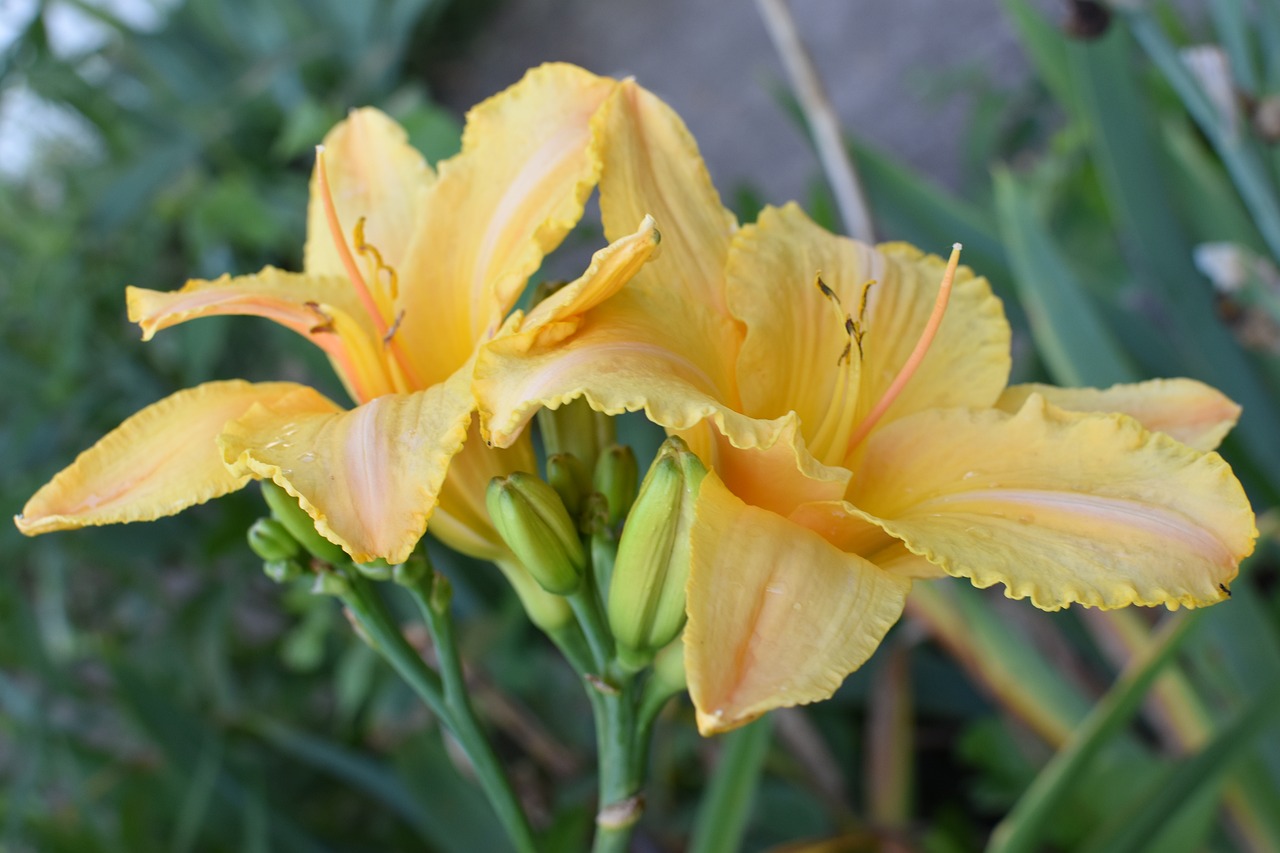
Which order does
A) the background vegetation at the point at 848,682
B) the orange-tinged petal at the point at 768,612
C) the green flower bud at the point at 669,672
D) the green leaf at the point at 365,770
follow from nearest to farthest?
the orange-tinged petal at the point at 768,612, the green flower bud at the point at 669,672, the background vegetation at the point at 848,682, the green leaf at the point at 365,770

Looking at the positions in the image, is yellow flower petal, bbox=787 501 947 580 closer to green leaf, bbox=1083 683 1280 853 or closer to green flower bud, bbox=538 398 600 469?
green flower bud, bbox=538 398 600 469

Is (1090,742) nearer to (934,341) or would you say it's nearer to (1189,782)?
(1189,782)

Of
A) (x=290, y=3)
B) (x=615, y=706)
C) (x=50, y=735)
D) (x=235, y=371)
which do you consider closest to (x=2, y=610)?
(x=50, y=735)

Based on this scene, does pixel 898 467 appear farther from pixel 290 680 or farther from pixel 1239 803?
pixel 290 680

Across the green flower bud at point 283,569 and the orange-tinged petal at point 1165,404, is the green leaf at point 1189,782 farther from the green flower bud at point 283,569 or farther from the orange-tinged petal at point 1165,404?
the green flower bud at point 283,569

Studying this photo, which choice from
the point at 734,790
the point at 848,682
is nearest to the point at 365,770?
the point at 734,790

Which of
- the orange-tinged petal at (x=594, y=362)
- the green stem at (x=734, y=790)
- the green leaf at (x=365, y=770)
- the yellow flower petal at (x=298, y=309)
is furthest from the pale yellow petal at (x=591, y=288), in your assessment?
the green leaf at (x=365, y=770)
